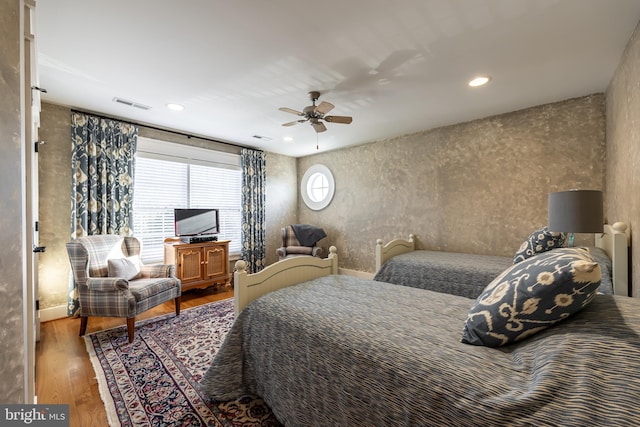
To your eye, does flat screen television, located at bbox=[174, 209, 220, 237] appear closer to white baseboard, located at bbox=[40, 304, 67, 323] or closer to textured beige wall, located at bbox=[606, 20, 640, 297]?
white baseboard, located at bbox=[40, 304, 67, 323]

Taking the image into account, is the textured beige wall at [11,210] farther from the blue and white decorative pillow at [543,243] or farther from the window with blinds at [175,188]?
the blue and white decorative pillow at [543,243]

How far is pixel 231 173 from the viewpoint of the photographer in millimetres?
4418

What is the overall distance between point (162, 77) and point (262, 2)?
1318 millimetres

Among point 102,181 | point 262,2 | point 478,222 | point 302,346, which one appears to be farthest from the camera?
point 478,222

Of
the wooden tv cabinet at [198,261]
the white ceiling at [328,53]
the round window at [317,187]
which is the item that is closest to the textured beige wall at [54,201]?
the white ceiling at [328,53]

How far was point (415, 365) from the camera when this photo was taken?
0.94m

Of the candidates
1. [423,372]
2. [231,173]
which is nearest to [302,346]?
[423,372]

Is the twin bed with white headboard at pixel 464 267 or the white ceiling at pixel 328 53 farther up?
the white ceiling at pixel 328 53

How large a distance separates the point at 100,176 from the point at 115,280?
58.9 inches

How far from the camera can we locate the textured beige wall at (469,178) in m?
2.80

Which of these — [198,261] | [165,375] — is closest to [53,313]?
[198,261]

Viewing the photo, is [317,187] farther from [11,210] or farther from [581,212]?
[11,210]

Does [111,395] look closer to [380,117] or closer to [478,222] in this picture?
[380,117]

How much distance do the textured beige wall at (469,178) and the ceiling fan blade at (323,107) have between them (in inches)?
81.2
